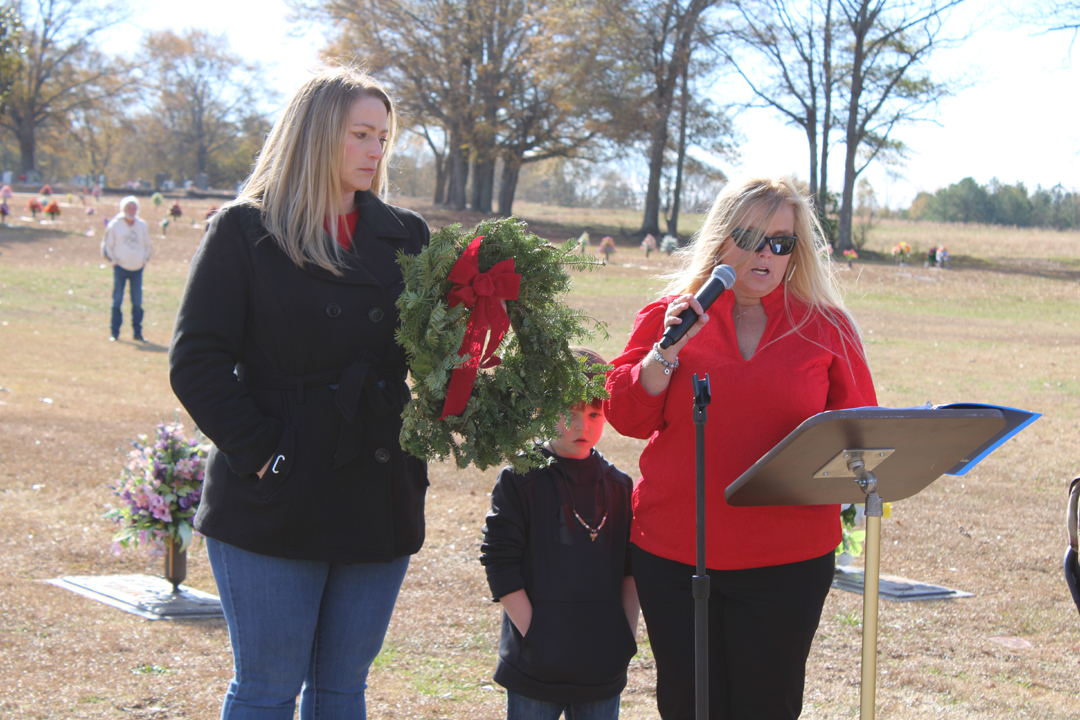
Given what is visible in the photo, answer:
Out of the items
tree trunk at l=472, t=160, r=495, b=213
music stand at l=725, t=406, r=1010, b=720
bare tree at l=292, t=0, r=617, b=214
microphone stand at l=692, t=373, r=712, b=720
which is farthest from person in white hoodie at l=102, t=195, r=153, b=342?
tree trunk at l=472, t=160, r=495, b=213

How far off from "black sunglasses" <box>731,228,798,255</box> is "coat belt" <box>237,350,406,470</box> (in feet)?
3.54

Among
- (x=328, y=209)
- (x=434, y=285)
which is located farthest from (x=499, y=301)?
(x=328, y=209)

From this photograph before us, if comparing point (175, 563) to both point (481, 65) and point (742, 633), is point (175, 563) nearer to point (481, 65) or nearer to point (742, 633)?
point (742, 633)

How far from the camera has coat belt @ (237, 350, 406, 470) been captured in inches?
89.4

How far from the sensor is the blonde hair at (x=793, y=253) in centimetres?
262

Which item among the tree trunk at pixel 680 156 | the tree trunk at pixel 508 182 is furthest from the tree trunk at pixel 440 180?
the tree trunk at pixel 680 156

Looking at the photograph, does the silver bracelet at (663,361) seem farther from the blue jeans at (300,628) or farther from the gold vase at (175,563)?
the gold vase at (175,563)

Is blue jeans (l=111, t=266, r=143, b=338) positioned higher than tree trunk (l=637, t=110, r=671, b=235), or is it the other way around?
tree trunk (l=637, t=110, r=671, b=235)

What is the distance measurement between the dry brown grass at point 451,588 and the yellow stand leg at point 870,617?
5.42 feet

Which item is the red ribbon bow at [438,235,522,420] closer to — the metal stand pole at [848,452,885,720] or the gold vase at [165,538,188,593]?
the metal stand pole at [848,452,885,720]

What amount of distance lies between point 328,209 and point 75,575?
12.7 ft

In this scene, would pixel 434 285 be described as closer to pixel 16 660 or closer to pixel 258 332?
pixel 258 332

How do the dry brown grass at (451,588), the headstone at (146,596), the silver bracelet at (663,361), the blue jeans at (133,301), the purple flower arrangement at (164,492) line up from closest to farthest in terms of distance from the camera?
the silver bracelet at (663,361)
the dry brown grass at (451,588)
the headstone at (146,596)
the purple flower arrangement at (164,492)
the blue jeans at (133,301)

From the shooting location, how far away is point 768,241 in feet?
8.49
